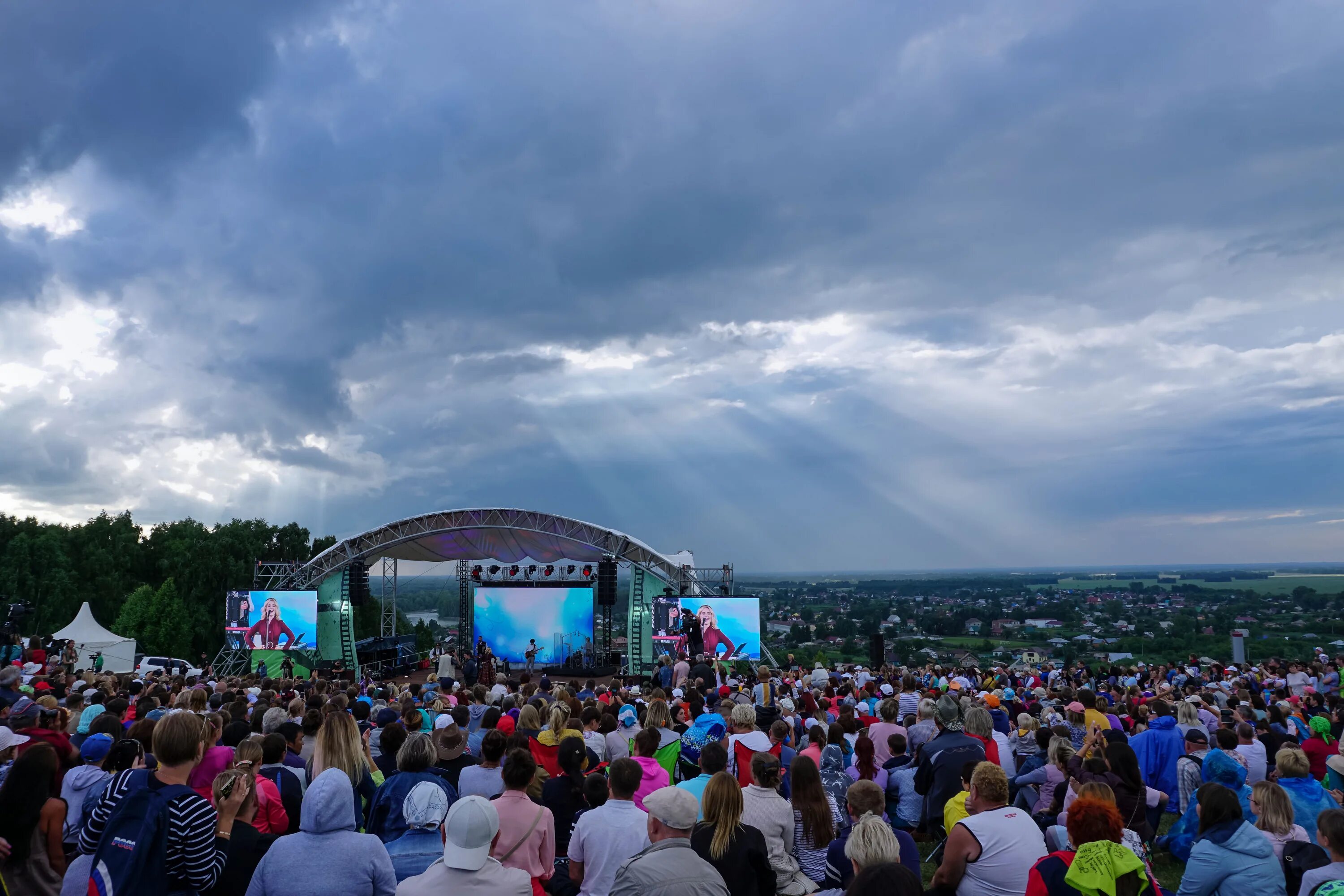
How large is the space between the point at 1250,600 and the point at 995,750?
102540 mm

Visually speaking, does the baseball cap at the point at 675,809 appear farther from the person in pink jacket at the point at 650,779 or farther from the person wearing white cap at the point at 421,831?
the person in pink jacket at the point at 650,779

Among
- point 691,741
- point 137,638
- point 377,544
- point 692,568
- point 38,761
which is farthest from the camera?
point 137,638

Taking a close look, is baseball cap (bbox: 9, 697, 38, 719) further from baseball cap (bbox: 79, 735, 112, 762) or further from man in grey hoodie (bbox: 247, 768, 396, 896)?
man in grey hoodie (bbox: 247, 768, 396, 896)

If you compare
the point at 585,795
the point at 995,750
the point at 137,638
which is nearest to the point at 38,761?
the point at 585,795

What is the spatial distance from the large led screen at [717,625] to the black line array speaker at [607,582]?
6.76 ft

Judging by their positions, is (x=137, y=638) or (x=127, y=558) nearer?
(x=137, y=638)

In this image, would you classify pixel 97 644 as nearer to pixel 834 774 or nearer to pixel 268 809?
pixel 268 809

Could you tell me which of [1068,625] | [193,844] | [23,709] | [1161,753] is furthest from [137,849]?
[1068,625]

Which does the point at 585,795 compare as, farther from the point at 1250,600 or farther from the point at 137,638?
the point at 1250,600

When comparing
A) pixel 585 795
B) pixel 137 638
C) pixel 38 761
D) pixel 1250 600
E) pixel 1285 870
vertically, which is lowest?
pixel 1250 600

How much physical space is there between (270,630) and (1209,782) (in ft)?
86.1

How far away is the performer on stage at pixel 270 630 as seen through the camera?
81.7ft

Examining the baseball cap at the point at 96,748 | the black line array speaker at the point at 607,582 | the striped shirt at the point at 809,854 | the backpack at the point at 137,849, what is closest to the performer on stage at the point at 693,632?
the black line array speaker at the point at 607,582

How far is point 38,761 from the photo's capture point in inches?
136
